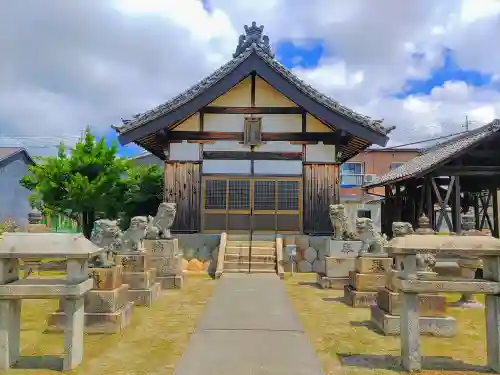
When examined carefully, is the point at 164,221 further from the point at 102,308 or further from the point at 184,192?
the point at 102,308

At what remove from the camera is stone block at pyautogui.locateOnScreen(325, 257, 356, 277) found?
34.9 ft

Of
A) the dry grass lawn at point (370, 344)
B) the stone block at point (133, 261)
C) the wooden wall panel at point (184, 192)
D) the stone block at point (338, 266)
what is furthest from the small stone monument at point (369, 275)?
the wooden wall panel at point (184, 192)

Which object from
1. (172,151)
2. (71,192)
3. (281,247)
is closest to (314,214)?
(281,247)

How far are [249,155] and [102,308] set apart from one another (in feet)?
31.5

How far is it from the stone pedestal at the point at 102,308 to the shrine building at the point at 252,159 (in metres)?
8.13

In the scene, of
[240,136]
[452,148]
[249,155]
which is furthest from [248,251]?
[452,148]

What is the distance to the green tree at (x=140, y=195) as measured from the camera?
59.6 ft

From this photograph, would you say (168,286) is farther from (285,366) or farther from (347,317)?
(285,366)

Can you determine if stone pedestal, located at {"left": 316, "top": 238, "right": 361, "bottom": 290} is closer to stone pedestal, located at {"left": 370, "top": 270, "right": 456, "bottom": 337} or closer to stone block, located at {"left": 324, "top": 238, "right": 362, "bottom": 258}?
stone block, located at {"left": 324, "top": 238, "right": 362, "bottom": 258}

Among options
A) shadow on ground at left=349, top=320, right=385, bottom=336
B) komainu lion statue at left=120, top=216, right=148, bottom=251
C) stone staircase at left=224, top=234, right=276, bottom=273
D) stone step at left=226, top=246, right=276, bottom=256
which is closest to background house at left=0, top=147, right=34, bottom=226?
stone staircase at left=224, top=234, right=276, bottom=273

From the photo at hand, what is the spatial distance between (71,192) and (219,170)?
5.84 metres

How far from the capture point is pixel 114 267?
680 centimetres

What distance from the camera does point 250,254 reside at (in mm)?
13312

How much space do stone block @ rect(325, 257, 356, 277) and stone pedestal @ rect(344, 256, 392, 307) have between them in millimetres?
2256
